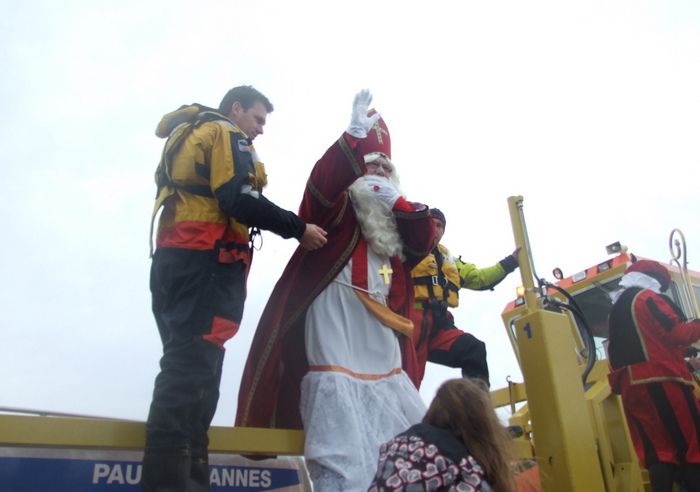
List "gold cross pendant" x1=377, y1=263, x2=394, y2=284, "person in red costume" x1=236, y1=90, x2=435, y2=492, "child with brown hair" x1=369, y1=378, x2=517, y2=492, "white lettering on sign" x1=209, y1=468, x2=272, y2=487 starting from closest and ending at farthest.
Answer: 1. "child with brown hair" x1=369, y1=378, x2=517, y2=492
2. "white lettering on sign" x1=209, y1=468, x2=272, y2=487
3. "person in red costume" x1=236, y1=90, x2=435, y2=492
4. "gold cross pendant" x1=377, y1=263, x2=394, y2=284

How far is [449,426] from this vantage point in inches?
83.8

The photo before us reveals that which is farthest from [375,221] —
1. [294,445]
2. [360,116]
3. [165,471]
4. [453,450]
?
[165,471]

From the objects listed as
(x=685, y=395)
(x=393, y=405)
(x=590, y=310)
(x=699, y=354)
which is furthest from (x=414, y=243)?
(x=590, y=310)

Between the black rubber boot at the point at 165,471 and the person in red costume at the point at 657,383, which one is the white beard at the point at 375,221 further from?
the person in red costume at the point at 657,383

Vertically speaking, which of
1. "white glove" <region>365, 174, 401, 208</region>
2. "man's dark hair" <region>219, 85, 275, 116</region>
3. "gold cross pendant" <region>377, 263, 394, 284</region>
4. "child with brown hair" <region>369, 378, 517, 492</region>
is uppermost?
"man's dark hair" <region>219, 85, 275, 116</region>

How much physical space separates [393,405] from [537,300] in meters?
0.84

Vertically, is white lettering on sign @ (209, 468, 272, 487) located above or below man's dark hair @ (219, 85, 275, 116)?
below

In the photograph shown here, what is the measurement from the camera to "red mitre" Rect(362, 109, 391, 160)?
337 cm

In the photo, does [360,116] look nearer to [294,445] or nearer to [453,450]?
[294,445]

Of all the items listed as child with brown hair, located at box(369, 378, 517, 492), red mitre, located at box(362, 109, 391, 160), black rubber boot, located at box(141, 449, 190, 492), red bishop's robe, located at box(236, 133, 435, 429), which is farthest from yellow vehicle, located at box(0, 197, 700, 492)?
red mitre, located at box(362, 109, 391, 160)

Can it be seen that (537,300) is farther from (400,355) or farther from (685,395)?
(685,395)

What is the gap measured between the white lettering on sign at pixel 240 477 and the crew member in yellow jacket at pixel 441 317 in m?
1.40

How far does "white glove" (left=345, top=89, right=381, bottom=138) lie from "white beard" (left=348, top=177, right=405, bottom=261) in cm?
37

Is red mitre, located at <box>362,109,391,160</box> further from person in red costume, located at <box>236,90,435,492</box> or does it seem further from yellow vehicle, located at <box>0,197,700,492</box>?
yellow vehicle, located at <box>0,197,700,492</box>
